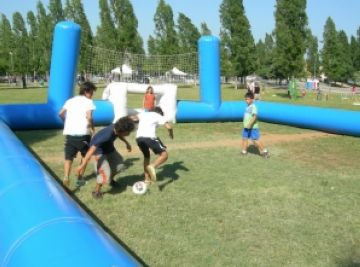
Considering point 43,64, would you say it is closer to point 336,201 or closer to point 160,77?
point 160,77

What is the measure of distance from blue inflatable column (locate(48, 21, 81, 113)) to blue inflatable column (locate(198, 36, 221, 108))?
398 cm

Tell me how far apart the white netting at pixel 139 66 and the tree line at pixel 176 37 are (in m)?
20.0

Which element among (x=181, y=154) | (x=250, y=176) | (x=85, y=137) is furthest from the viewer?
(x=181, y=154)

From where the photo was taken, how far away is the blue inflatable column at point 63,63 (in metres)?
12.0

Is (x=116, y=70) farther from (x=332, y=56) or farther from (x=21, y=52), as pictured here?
(x=21, y=52)

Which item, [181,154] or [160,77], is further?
[160,77]

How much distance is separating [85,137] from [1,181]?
218cm

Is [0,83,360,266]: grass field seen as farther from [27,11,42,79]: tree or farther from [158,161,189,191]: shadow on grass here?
[27,11,42,79]: tree

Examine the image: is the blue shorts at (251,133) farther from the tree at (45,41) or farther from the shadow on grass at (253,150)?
the tree at (45,41)

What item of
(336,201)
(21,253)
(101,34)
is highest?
(101,34)

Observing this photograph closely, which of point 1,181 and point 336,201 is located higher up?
point 1,181

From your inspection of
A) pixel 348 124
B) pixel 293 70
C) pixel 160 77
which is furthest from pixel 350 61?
pixel 348 124

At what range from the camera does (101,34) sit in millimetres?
50594

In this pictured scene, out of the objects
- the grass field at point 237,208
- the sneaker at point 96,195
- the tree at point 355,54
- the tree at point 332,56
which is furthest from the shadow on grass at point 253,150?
the tree at point 355,54
